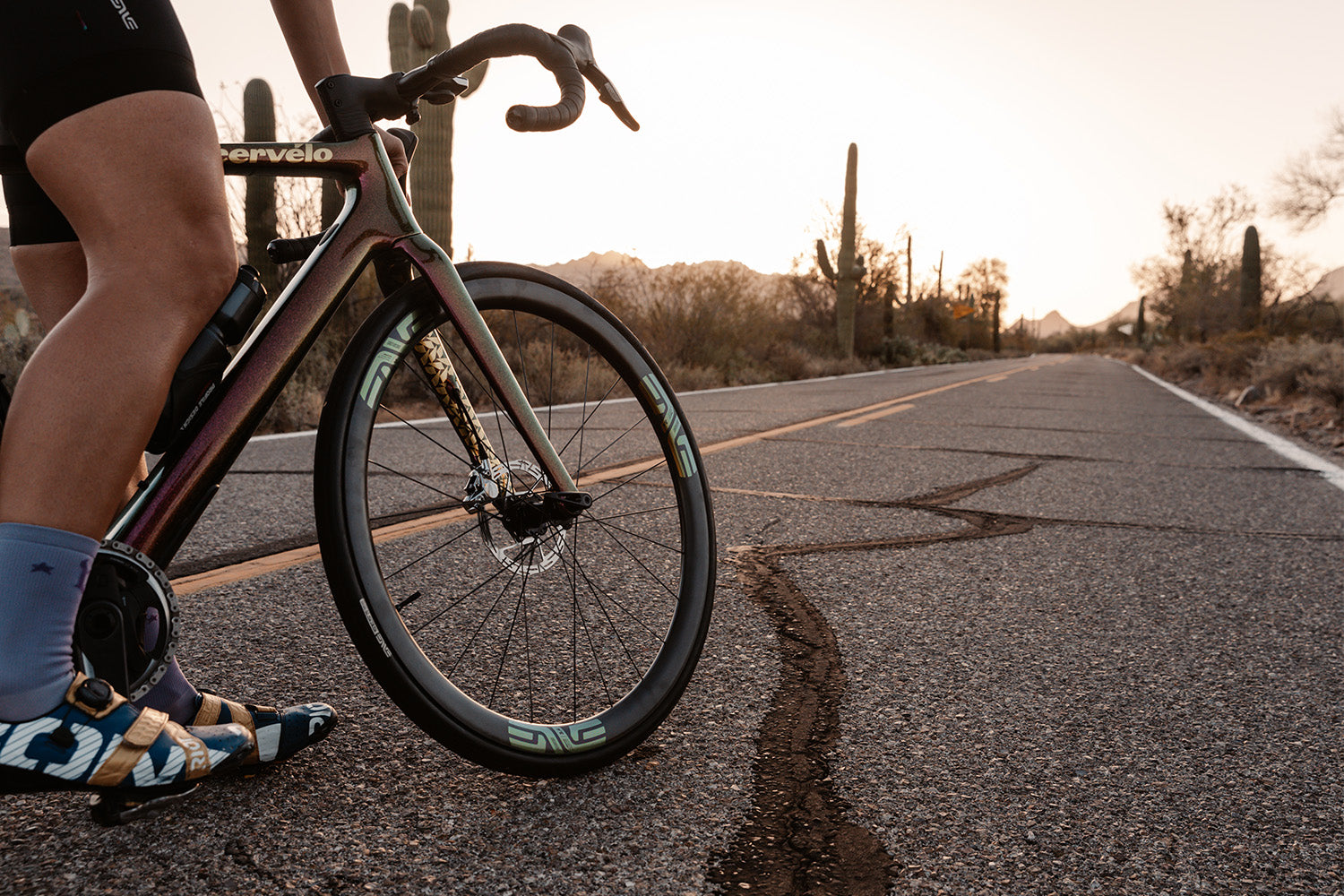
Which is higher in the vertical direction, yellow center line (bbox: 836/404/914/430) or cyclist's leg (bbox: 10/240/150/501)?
cyclist's leg (bbox: 10/240/150/501)

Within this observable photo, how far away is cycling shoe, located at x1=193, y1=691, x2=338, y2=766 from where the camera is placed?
Result: 5.10 ft

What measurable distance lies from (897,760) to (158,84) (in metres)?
1.55

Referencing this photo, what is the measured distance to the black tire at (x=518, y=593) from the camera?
1372 millimetres

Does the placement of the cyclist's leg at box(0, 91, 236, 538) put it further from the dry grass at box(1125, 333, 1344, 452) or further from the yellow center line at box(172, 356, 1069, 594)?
the dry grass at box(1125, 333, 1344, 452)

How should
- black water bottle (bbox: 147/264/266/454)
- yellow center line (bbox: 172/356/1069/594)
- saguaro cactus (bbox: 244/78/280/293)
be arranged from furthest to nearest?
saguaro cactus (bbox: 244/78/280/293) < yellow center line (bbox: 172/356/1069/594) < black water bottle (bbox: 147/264/266/454)

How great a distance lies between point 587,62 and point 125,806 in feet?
4.15

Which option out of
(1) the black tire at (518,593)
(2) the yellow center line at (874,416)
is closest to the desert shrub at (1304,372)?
(2) the yellow center line at (874,416)

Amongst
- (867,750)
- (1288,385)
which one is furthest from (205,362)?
(1288,385)

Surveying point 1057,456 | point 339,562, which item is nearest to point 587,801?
point 339,562

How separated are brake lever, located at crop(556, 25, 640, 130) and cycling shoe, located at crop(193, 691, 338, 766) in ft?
3.76

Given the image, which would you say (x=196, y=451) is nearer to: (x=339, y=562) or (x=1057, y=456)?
(x=339, y=562)

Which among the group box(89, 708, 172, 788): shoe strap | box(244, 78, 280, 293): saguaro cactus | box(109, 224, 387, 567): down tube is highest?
box(244, 78, 280, 293): saguaro cactus

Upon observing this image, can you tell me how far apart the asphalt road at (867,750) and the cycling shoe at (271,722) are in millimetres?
49

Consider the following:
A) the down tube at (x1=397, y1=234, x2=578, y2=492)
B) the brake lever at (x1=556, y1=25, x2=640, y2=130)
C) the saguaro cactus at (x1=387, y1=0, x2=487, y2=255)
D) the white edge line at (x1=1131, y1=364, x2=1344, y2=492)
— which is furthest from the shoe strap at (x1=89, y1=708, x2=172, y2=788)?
the saguaro cactus at (x1=387, y1=0, x2=487, y2=255)
